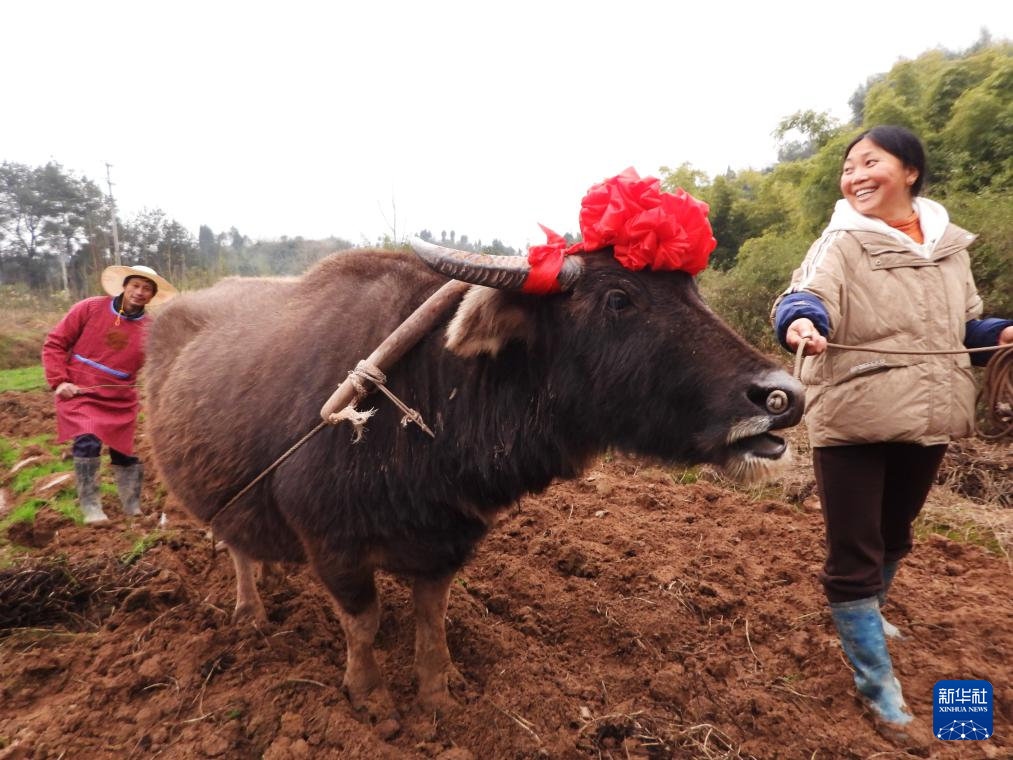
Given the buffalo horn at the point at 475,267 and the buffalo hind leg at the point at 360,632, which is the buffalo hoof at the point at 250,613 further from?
the buffalo horn at the point at 475,267

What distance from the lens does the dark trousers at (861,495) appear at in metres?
2.39

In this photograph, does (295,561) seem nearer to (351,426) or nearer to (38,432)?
(351,426)

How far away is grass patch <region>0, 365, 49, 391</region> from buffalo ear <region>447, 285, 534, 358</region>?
41.7 ft

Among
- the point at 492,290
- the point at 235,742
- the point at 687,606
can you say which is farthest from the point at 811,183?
the point at 235,742

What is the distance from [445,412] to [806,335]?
4.79 ft

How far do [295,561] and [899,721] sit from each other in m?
3.00

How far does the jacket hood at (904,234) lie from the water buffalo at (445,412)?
782 millimetres

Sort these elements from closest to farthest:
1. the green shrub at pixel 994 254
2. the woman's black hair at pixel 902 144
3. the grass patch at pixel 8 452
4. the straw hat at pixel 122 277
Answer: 1. the woman's black hair at pixel 902 144
2. the straw hat at pixel 122 277
3. the green shrub at pixel 994 254
4. the grass patch at pixel 8 452

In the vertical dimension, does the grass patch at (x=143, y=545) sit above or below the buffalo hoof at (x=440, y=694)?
above

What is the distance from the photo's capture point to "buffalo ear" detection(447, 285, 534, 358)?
86.1 inches

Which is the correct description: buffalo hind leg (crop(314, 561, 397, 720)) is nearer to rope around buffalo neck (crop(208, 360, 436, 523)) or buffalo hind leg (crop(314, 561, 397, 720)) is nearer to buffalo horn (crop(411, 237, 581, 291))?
rope around buffalo neck (crop(208, 360, 436, 523))

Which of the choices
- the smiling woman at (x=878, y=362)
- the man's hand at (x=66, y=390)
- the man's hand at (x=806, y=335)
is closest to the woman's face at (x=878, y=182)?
the smiling woman at (x=878, y=362)

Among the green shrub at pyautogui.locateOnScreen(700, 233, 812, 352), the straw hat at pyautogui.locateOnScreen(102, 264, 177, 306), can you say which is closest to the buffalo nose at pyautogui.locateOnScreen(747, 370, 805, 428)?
the straw hat at pyautogui.locateOnScreen(102, 264, 177, 306)

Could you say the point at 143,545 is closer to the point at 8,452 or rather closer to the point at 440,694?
the point at 440,694
